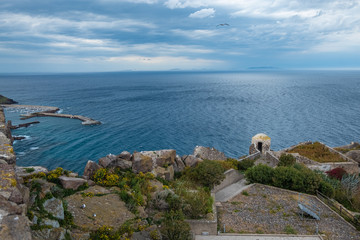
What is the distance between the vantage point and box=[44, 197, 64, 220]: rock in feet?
31.8

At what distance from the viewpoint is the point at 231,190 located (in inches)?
904

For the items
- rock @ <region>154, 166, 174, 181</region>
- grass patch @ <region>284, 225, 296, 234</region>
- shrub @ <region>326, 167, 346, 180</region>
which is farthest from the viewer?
shrub @ <region>326, 167, 346, 180</region>

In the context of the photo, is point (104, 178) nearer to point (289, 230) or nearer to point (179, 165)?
point (179, 165)

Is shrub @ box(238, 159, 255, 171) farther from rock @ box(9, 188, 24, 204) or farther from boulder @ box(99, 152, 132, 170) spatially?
rock @ box(9, 188, 24, 204)

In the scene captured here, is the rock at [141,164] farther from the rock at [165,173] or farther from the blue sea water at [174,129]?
the blue sea water at [174,129]

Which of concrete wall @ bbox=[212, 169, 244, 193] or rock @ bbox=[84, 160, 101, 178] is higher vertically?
rock @ bbox=[84, 160, 101, 178]

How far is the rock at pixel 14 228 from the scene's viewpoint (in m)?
5.30

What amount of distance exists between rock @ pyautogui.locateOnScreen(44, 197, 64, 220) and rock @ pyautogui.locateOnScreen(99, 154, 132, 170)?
7647 millimetres

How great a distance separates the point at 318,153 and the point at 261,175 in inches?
602

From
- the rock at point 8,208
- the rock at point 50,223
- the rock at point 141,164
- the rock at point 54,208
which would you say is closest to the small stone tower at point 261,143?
the rock at point 141,164

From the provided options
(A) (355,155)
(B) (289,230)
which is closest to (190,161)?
(B) (289,230)

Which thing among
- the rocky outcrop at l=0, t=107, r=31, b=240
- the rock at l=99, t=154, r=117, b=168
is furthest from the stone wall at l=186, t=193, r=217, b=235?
the rocky outcrop at l=0, t=107, r=31, b=240

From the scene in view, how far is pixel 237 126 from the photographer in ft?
234

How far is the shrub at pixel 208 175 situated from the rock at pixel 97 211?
9.12m
